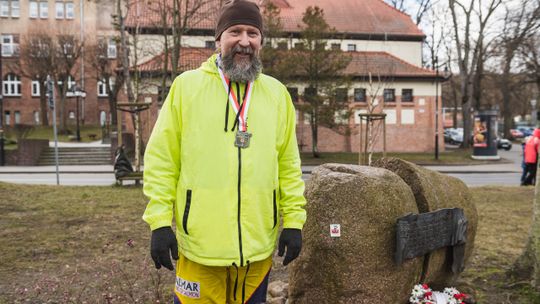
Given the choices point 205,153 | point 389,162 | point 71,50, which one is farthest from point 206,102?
point 71,50

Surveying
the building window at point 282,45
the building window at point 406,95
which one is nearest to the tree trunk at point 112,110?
the building window at point 282,45

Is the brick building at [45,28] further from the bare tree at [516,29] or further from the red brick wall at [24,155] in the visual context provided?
the bare tree at [516,29]

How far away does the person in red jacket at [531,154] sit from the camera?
13469mm

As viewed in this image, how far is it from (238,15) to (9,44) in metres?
56.9

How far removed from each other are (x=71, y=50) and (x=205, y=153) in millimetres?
44512

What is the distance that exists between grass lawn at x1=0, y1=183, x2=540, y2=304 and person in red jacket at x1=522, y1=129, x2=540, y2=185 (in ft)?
9.30

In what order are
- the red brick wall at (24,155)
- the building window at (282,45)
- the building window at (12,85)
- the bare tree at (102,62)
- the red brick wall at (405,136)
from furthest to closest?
the building window at (12,85)
the bare tree at (102,62)
the red brick wall at (405,136)
the building window at (282,45)
the red brick wall at (24,155)

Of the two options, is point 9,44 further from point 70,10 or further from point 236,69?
point 236,69

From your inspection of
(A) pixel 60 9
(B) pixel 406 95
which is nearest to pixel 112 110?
(A) pixel 60 9

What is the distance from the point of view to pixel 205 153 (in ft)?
8.70

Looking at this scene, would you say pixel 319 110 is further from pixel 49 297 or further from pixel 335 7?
pixel 49 297

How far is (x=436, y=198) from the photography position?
4.72 meters

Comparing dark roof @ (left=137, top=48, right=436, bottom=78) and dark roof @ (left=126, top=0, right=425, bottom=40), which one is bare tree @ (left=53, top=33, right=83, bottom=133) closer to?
dark roof @ (left=126, top=0, right=425, bottom=40)

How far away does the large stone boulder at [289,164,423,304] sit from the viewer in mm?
4004
